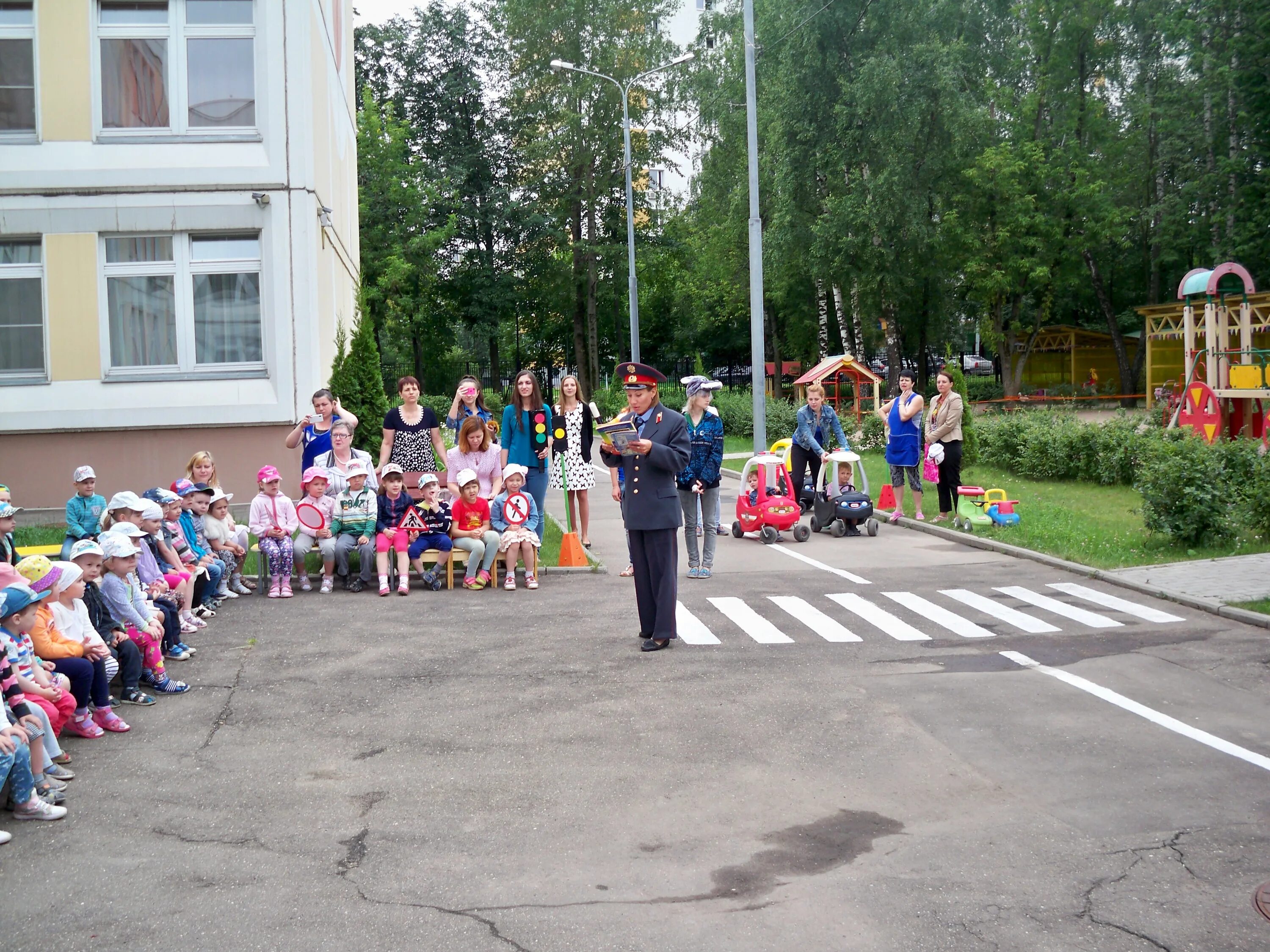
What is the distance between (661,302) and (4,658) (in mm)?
63471

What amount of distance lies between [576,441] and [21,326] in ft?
28.3

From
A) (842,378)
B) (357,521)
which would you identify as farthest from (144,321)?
(842,378)

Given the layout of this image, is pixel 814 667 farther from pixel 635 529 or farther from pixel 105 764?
pixel 105 764

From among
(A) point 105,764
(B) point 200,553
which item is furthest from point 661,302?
(A) point 105,764

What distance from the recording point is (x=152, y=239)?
57.0 feet

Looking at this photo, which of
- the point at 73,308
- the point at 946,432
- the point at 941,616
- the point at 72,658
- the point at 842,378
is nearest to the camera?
the point at 72,658

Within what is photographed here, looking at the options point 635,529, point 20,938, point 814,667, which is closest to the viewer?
point 20,938

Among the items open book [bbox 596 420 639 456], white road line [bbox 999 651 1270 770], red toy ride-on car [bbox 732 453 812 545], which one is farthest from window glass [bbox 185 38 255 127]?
white road line [bbox 999 651 1270 770]

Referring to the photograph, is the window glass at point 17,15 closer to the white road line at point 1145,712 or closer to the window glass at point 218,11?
the window glass at point 218,11

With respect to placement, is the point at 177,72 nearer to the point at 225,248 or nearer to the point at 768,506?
the point at 225,248

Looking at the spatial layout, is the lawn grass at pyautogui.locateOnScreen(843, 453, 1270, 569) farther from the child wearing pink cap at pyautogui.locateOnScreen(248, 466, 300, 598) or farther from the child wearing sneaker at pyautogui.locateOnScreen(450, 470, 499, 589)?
the child wearing pink cap at pyautogui.locateOnScreen(248, 466, 300, 598)

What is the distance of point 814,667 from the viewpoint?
8.62 m

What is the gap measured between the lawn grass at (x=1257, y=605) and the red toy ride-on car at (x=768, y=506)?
5.87m

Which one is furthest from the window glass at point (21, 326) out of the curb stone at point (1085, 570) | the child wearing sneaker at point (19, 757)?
the child wearing sneaker at point (19, 757)
